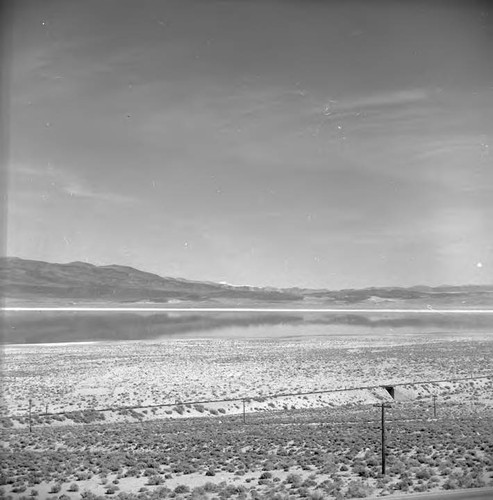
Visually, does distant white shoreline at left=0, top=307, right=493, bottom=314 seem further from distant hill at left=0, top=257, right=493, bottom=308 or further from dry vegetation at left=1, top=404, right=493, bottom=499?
dry vegetation at left=1, top=404, right=493, bottom=499

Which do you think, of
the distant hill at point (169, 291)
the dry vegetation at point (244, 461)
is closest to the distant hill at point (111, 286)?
the distant hill at point (169, 291)

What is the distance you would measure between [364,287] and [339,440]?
5.85 meters

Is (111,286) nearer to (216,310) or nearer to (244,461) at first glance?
(216,310)

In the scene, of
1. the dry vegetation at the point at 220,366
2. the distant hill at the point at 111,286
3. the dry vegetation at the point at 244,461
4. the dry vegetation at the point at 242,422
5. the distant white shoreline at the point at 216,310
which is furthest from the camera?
the distant white shoreline at the point at 216,310

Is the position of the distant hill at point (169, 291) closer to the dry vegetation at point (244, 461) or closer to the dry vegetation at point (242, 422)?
the dry vegetation at point (242, 422)

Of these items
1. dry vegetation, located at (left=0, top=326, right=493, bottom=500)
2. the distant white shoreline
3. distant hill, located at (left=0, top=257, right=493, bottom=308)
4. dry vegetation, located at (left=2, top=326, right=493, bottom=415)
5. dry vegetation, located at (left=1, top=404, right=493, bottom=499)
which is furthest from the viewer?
the distant white shoreline

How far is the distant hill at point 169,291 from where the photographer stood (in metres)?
10.6

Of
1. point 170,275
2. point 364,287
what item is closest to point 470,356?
point 364,287

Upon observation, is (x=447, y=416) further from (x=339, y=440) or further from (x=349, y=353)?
(x=349, y=353)

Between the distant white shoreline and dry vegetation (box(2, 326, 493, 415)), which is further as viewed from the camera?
the distant white shoreline

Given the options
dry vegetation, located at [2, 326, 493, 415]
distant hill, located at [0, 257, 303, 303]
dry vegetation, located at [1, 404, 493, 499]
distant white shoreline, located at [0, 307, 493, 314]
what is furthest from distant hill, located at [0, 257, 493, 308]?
dry vegetation, located at [1, 404, 493, 499]

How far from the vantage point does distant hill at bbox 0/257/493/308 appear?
34.7 ft

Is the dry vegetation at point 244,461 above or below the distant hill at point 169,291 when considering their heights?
below

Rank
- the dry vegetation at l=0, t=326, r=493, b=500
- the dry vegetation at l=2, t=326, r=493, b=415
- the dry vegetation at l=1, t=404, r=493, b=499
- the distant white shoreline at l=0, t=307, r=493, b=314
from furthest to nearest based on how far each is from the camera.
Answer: the distant white shoreline at l=0, t=307, r=493, b=314
the dry vegetation at l=2, t=326, r=493, b=415
the dry vegetation at l=0, t=326, r=493, b=500
the dry vegetation at l=1, t=404, r=493, b=499
